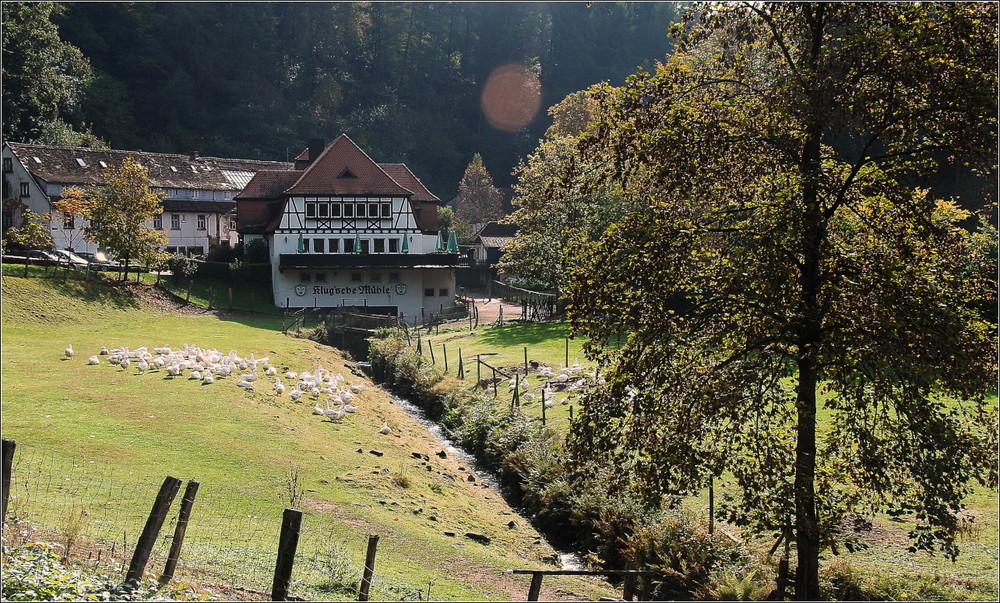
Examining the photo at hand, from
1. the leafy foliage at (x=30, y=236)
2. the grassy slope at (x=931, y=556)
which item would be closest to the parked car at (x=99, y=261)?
the leafy foliage at (x=30, y=236)

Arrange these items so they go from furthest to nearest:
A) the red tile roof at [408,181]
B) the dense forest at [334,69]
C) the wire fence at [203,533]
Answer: the dense forest at [334,69], the red tile roof at [408,181], the wire fence at [203,533]

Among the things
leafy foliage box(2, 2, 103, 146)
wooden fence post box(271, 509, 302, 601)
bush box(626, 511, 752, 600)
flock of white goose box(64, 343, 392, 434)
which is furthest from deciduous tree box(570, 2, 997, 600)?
leafy foliage box(2, 2, 103, 146)

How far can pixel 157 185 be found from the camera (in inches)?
2640

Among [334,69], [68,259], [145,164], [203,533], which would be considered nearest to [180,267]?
[68,259]

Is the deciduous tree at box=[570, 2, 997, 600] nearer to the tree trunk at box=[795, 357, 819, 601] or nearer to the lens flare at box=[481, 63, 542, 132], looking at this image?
the tree trunk at box=[795, 357, 819, 601]

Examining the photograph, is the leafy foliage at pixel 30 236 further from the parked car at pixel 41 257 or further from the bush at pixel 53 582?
the bush at pixel 53 582

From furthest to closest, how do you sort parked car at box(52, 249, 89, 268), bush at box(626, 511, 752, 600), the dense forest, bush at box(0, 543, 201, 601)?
the dense forest → parked car at box(52, 249, 89, 268) → bush at box(626, 511, 752, 600) → bush at box(0, 543, 201, 601)

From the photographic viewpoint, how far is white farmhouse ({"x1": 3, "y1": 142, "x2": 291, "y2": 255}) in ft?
200

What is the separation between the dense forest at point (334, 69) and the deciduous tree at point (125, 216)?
32493 millimetres

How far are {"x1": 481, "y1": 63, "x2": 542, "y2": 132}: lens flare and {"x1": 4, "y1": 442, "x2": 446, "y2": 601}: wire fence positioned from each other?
A: 4219 inches

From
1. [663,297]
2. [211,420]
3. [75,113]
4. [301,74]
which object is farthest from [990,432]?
[301,74]

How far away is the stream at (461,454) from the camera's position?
15828 mm

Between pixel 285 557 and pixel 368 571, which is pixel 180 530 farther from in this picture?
pixel 368 571

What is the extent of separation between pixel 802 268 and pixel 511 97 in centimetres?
11471
